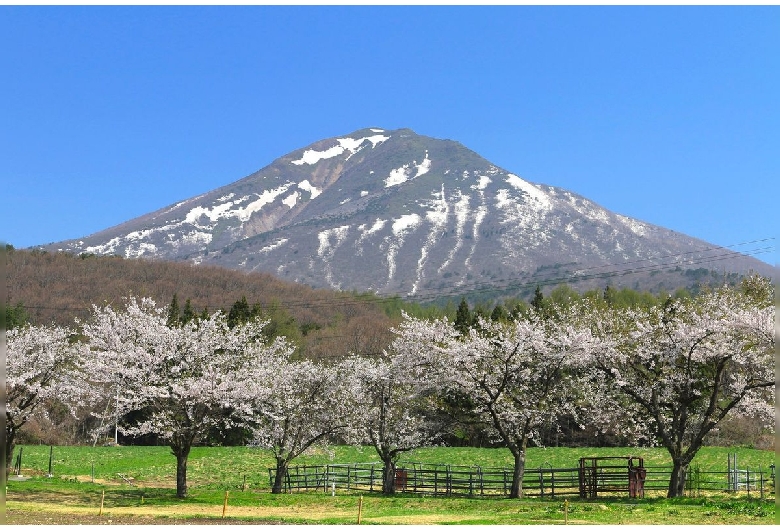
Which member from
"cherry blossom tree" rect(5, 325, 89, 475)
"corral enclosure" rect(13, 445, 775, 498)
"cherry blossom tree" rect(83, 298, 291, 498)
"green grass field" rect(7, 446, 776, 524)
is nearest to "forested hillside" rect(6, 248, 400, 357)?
"corral enclosure" rect(13, 445, 775, 498)

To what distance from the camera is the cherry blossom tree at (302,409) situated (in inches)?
1695

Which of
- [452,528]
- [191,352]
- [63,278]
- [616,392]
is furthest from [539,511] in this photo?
[63,278]

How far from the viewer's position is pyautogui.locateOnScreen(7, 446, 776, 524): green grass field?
95.2 ft

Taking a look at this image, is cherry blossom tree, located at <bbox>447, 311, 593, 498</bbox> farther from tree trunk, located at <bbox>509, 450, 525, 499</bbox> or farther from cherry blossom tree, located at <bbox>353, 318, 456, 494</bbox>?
cherry blossom tree, located at <bbox>353, 318, 456, 494</bbox>

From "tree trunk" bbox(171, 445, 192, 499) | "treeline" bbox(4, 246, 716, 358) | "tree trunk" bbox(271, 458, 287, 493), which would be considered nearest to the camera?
"tree trunk" bbox(171, 445, 192, 499)

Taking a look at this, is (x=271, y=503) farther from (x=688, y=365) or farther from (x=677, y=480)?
(x=688, y=365)

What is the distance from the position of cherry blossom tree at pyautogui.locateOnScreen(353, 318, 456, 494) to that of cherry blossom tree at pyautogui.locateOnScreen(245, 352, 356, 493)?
109 cm

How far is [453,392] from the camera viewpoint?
42969 millimetres

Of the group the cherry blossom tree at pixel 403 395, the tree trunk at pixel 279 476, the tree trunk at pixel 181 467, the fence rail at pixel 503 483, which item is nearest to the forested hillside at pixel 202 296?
the fence rail at pixel 503 483

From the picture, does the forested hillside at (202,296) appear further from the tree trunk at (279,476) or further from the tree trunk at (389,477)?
the tree trunk at (389,477)

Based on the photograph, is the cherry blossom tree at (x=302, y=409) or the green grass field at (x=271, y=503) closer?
the green grass field at (x=271, y=503)

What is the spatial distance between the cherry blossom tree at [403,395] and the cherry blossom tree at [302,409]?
1.09 m

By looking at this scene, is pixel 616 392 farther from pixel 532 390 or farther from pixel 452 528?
pixel 452 528

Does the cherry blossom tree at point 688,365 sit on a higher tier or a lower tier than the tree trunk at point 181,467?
higher
